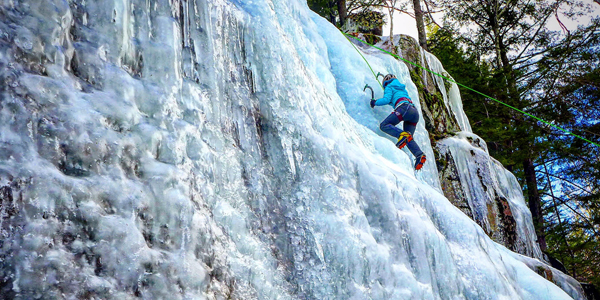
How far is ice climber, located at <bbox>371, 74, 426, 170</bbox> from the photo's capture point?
6.27 meters

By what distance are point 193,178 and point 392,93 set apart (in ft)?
13.8

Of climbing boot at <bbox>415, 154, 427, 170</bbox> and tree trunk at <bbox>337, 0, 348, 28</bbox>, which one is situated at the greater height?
tree trunk at <bbox>337, 0, 348, 28</bbox>

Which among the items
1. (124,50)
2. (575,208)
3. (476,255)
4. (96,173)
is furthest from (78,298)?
(575,208)

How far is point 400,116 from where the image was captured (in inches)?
254

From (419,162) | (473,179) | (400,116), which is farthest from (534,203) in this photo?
(400,116)

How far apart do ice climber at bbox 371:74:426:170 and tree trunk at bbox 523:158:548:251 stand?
21.2 ft

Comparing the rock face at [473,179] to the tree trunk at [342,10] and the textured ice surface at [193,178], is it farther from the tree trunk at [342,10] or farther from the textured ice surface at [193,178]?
the tree trunk at [342,10]

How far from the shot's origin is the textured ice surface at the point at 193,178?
2342mm

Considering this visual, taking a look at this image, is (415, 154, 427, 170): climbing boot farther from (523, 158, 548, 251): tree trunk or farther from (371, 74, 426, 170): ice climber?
(523, 158, 548, 251): tree trunk

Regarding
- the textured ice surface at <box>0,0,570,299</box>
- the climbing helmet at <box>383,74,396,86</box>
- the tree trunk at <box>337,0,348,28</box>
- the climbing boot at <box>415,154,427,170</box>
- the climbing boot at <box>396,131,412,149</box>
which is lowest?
the textured ice surface at <box>0,0,570,299</box>

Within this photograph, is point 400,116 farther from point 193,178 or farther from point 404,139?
point 193,178

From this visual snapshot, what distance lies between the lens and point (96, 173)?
8.32 feet

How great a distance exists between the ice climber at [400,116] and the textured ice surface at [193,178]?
149 cm

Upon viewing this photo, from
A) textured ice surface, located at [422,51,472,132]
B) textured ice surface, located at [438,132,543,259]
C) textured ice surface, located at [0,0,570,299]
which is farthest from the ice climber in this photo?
textured ice surface, located at [422,51,472,132]
